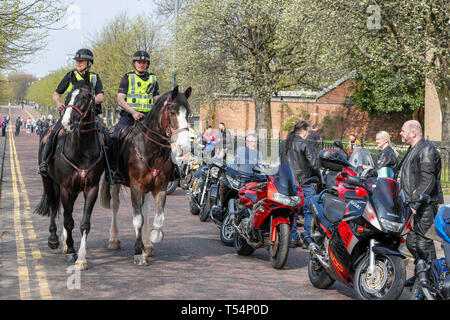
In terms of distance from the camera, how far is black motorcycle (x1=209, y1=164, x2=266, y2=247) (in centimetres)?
1002

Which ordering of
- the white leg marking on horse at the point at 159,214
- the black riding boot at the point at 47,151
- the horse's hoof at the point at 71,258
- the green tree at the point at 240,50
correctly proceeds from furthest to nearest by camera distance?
the green tree at the point at 240,50
the black riding boot at the point at 47,151
the white leg marking on horse at the point at 159,214
the horse's hoof at the point at 71,258

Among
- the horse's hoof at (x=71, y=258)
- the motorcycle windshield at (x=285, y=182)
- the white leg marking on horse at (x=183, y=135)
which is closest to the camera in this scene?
the white leg marking on horse at (x=183, y=135)

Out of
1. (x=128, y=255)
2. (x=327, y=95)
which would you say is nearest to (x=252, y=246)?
(x=128, y=255)

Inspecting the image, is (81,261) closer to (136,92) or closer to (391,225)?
(136,92)

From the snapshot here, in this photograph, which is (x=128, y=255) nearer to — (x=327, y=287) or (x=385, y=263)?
(x=327, y=287)

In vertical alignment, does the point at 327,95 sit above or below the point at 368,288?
above

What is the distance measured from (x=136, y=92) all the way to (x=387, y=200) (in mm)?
4675

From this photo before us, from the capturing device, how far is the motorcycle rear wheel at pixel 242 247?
30.5 ft

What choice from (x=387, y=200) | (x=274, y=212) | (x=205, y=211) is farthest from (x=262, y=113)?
(x=387, y=200)

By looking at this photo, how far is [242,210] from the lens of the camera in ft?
30.8

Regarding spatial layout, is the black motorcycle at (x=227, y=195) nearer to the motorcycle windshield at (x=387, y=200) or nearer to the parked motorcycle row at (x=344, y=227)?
the parked motorcycle row at (x=344, y=227)

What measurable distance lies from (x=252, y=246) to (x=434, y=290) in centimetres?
368

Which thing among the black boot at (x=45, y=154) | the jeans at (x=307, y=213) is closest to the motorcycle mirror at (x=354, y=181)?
the jeans at (x=307, y=213)

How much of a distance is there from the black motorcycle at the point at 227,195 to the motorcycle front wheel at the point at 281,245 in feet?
5.23
